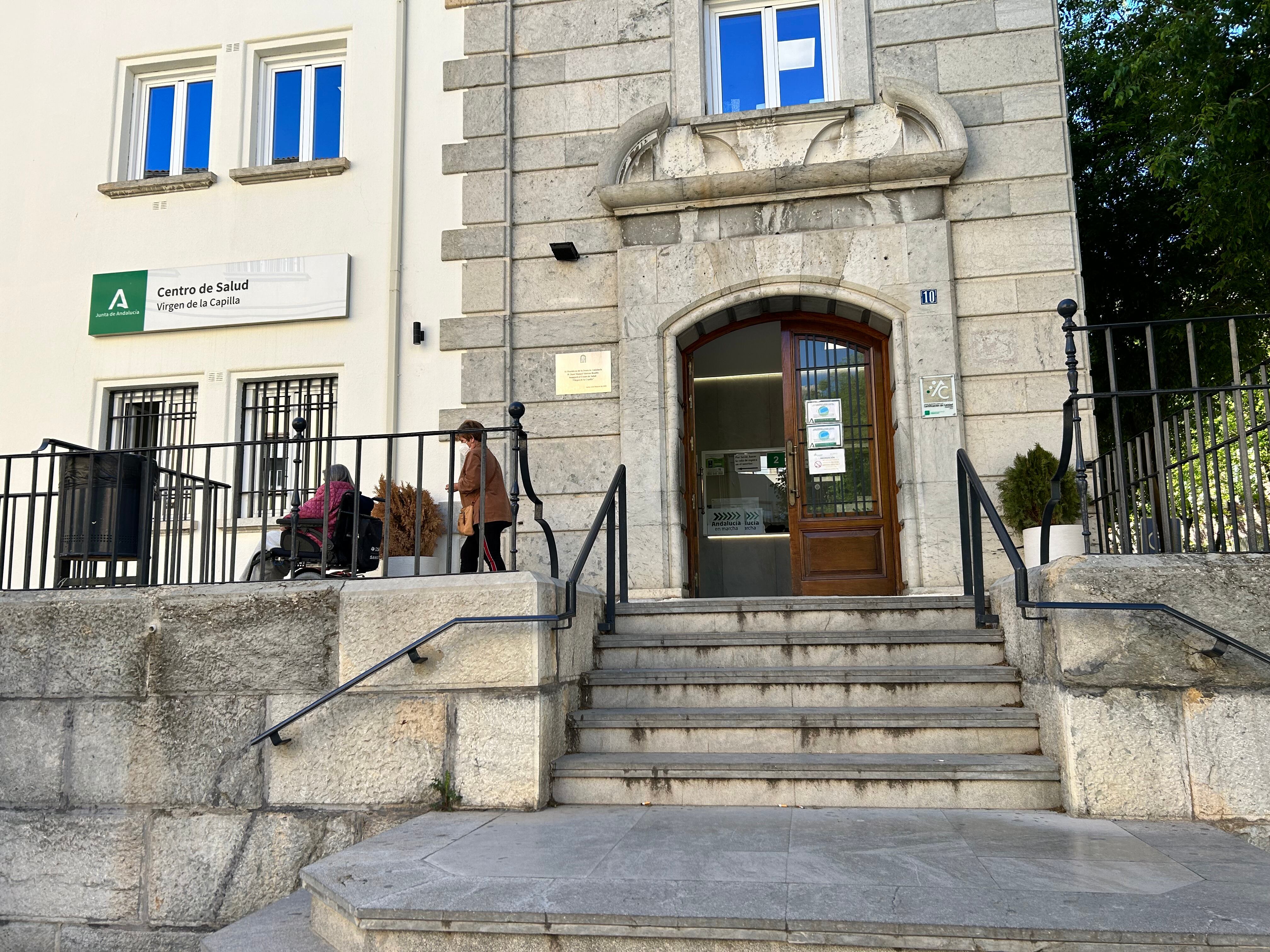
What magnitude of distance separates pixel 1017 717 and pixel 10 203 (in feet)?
34.6

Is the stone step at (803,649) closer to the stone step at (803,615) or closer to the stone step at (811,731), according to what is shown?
Result: the stone step at (803,615)

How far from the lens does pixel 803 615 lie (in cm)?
615

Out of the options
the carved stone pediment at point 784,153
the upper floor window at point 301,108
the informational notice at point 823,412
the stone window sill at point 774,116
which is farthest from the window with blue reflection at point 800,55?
the upper floor window at point 301,108

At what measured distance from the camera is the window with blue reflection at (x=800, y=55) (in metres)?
8.92

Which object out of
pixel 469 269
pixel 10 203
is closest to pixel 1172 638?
pixel 469 269

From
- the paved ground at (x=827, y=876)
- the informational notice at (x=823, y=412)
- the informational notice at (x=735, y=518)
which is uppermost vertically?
the informational notice at (x=823, y=412)

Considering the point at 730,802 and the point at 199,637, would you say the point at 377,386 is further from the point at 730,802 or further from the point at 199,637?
the point at 730,802

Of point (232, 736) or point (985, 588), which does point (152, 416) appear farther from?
point (985, 588)

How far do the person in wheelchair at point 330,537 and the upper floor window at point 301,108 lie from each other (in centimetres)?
408

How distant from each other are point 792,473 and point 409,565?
11.1ft

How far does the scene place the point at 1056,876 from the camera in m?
3.44

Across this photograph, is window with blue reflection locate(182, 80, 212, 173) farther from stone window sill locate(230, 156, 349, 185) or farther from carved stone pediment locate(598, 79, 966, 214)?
carved stone pediment locate(598, 79, 966, 214)

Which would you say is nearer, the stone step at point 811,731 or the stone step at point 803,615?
the stone step at point 811,731

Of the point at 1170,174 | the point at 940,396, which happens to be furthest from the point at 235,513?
the point at 1170,174
